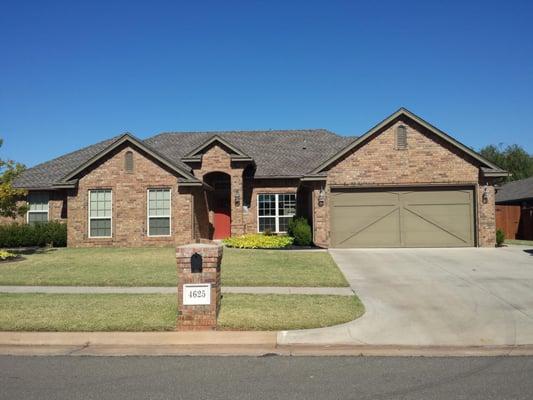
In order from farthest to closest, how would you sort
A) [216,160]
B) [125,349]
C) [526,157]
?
[526,157] → [216,160] → [125,349]

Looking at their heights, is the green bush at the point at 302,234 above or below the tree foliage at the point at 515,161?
below

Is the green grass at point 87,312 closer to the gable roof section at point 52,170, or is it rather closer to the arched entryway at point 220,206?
the gable roof section at point 52,170

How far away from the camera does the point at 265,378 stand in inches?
231

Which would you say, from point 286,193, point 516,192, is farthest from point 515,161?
point 286,193

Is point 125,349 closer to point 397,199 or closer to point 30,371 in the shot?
point 30,371

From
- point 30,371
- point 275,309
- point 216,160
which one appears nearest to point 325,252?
point 216,160

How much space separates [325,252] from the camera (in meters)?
18.8

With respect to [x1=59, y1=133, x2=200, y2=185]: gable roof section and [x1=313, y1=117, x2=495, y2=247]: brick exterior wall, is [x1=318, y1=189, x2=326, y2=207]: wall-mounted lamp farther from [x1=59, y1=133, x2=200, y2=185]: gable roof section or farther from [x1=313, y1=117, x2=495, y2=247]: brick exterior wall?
[x1=59, y1=133, x2=200, y2=185]: gable roof section

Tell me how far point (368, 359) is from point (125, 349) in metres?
3.48

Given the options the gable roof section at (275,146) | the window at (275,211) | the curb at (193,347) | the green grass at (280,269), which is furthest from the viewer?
the gable roof section at (275,146)

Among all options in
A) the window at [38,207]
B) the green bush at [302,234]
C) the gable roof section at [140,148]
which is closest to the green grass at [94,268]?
the gable roof section at [140,148]

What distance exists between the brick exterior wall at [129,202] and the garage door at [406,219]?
6708 mm

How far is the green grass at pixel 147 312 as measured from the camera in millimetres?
8094

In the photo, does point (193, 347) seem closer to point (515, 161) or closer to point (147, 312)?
point (147, 312)
